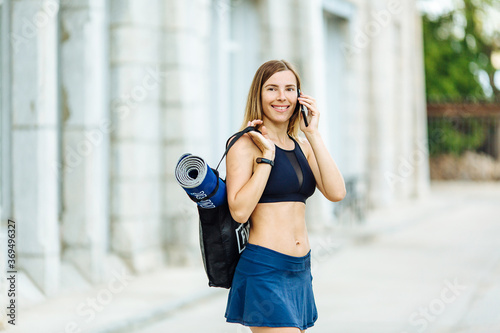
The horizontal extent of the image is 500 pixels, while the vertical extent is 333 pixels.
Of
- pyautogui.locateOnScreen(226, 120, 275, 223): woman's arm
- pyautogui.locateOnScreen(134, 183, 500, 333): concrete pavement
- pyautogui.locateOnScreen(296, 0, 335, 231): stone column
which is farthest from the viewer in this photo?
pyautogui.locateOnScreen(296, 0, 335, 231): stone column

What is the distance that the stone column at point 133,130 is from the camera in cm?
973

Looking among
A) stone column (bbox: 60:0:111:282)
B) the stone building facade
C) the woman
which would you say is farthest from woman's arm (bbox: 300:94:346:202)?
stone column (bbox: 60:0:111:282)

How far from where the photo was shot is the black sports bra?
3.54 metres

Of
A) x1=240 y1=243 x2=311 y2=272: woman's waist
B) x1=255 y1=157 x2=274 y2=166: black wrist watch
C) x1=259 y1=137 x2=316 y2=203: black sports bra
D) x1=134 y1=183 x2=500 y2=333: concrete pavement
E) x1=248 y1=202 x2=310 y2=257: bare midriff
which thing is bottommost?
x1=134 y1=183 x2=500 y2=333: concrete pavement

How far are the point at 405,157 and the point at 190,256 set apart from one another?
13.9 meters

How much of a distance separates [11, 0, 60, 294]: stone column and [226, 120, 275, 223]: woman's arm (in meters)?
5.01

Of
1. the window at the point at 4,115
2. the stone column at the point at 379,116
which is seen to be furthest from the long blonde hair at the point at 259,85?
the stone column at the point at 379,116

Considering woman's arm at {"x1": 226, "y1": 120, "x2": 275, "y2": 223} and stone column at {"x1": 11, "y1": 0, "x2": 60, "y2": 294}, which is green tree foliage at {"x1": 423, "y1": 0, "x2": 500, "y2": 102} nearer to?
stone column at {"x1": 11, "y1": 0, "x2": 60, "y2": 294}

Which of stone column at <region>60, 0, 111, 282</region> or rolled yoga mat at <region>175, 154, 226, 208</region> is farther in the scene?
stone column at <region>60, 0, 111, 282</region>

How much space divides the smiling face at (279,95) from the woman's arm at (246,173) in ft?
0.34

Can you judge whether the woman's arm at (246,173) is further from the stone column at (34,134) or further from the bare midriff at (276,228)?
the stone column at (34,134)

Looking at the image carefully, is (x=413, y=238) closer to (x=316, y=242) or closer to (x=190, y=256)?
(x=316, y=242)

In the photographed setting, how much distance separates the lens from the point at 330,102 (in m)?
18.1

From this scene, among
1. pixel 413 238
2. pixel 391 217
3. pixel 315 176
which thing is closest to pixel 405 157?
pixel 391 217
